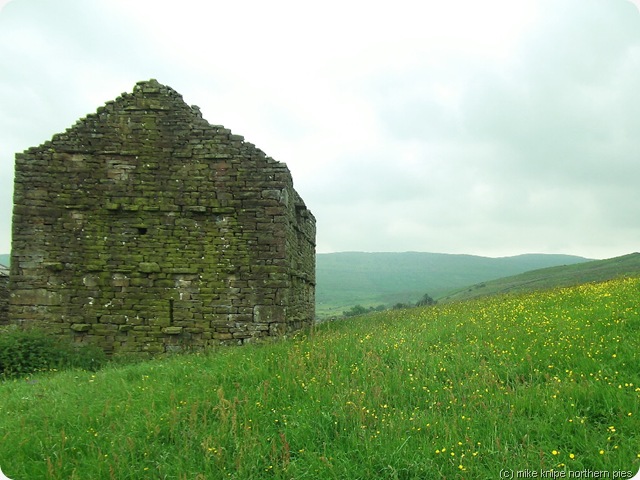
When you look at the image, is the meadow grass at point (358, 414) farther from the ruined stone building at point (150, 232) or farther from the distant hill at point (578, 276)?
the distant hill at point (578, 276)

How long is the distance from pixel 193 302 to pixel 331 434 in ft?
22.4

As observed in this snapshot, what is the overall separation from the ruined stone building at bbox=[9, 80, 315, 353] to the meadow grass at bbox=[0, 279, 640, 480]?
116 inches

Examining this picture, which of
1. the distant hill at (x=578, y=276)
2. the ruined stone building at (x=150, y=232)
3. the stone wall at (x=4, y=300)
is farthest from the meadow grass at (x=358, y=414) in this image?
→ the distant hill at (x=578, y=276)

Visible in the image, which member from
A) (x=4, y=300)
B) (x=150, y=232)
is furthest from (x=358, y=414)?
(x=4, y=300)

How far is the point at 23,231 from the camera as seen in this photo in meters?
11.1

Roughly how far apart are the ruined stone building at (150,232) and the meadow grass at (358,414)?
116 inches

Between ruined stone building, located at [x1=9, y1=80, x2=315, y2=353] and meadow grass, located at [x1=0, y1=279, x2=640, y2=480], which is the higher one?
ruined stone building, located at [x1=9, y1=80, x2=315, y2=353]

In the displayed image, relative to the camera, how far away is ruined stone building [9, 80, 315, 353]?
11008 mm

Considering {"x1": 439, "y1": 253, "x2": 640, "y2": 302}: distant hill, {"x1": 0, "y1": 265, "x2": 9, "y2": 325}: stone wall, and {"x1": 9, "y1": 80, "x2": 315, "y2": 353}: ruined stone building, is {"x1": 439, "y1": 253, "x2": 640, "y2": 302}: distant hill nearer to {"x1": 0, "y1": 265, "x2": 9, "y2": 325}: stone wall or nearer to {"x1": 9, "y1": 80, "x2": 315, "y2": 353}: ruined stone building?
{"x1": 9, "y1": 80, "x2": 315, "y2": 353}: ruined stone building

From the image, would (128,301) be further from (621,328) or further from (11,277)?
(621,328)

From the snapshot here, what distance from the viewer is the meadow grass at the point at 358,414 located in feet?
14.7

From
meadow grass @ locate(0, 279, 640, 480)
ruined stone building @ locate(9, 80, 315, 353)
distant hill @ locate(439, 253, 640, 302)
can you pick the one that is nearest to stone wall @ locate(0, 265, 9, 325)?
ruined stone building @ locate(9, 80, 315, 353)

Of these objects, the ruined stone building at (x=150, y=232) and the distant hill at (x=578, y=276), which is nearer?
the ruined stone building at (x=150, y=232)

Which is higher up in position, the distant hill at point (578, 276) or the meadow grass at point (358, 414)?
the distant hill at point (578, 276)
